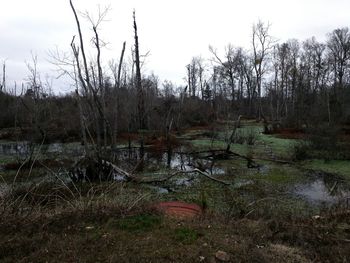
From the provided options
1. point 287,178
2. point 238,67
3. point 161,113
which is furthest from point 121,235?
point 238,67

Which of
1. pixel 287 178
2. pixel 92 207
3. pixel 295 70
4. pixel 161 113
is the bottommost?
pixel 287 178

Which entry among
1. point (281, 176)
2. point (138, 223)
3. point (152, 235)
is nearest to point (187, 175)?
point (281, 176)

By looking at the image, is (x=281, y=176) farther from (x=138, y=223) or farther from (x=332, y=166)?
(x=138, y=223)

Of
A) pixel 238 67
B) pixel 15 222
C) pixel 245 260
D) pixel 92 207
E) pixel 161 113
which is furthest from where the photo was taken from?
pixel 238 67

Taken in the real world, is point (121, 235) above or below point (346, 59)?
below

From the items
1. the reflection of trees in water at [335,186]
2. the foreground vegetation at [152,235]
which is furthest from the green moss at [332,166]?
the foreground vegetation at [152,235]

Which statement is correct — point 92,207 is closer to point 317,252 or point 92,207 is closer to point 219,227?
point 219,227

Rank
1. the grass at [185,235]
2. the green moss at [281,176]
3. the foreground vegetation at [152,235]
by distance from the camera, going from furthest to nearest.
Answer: the green moss at [281,176], the grass at [185,235], the foreground vegetation at [152,235]

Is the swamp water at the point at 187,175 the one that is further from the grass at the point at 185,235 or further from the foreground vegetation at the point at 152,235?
the grass at the point at 185,235

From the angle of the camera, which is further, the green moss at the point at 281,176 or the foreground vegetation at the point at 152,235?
the green moss at the point at 281,176

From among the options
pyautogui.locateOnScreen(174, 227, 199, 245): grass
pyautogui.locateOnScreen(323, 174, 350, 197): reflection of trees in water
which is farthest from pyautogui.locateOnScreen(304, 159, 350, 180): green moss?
pyautogui.locateOnScreen(174, 227, 199, 245): grass

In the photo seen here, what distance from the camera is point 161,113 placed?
88.9ft

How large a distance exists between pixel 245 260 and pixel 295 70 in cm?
4759

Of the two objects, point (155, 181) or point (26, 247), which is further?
point (155, 181)
